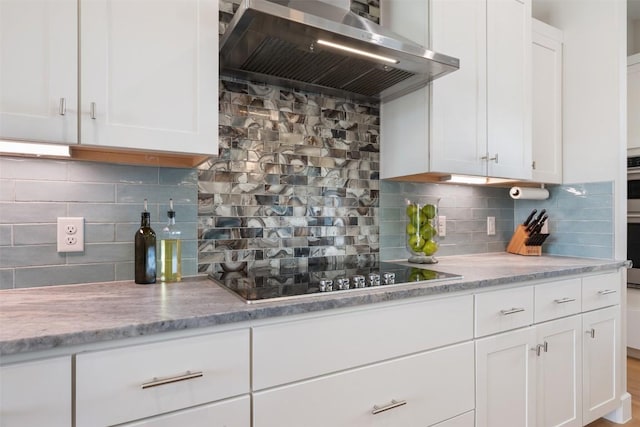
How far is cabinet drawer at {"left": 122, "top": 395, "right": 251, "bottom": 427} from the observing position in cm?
89

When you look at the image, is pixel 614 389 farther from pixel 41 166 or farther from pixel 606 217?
pixel 41 166

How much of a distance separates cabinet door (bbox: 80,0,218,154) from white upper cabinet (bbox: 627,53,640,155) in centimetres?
340

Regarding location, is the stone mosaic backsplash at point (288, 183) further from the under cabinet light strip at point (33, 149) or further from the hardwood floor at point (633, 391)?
the hardwood floor at point (633, 391)

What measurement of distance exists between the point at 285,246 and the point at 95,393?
99cm

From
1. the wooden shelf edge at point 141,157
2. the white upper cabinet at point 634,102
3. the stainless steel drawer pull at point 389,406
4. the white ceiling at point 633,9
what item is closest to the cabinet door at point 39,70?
the wooden shelf edge at point 141,157

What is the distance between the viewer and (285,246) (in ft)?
5.66

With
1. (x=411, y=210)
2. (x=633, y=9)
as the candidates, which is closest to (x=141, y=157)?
(x=411, y=210)

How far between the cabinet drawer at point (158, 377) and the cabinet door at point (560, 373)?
141 centimetres

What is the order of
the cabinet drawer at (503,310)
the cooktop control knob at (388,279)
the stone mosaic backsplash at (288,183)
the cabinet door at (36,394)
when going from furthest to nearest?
the stone mosaic backsplash at (288,183) → the cabinet drawer at (503,310) → the cooktop control knob at (388,279) → the cabinet door at (36,394)

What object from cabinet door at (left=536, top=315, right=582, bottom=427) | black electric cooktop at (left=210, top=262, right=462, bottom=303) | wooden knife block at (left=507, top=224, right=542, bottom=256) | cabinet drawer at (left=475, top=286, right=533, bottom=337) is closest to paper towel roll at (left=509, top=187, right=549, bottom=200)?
wooden knife block at (left=507, top=224, right=542, bottom=256)

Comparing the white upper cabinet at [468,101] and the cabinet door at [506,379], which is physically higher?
the white upper cabinet at [468,101]

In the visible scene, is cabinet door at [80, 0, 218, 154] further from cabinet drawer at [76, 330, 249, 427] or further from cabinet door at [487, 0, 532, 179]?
cabinet door at [487, 0, 532, 179]

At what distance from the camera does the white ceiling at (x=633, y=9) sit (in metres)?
3.03

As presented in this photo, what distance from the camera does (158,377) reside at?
2.91 feet
